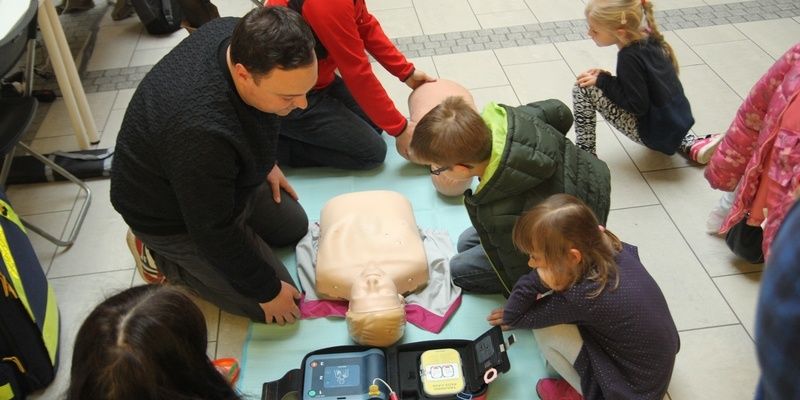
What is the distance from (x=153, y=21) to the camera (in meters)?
3.49

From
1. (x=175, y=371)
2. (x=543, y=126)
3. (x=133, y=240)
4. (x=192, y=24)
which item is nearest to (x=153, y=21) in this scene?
(x=192, y=24)

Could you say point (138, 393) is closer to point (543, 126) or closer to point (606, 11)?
point (543, 126)

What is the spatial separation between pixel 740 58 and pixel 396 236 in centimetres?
206

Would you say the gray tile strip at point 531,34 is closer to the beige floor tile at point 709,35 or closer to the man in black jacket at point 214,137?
the beige floor tile at point 709,35

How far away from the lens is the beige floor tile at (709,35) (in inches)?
124

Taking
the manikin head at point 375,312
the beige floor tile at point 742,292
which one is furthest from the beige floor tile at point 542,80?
the manikin head at point 375,312

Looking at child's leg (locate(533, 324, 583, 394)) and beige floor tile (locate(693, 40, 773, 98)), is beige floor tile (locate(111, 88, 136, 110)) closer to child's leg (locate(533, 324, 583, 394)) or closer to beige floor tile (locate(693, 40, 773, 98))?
child's leg (locate(533, 324, 583, 394))

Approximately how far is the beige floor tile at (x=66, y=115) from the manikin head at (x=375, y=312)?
66.9 inches

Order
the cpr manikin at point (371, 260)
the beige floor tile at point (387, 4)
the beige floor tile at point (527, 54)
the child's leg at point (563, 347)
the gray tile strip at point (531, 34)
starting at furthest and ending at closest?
the beige floor tile at point (387, 4), the gray tile strip at point (531, 34), the beige floor tile at point (527, 54), the cpr manikin at point (371, 260), the child's leg at point (563, 347)

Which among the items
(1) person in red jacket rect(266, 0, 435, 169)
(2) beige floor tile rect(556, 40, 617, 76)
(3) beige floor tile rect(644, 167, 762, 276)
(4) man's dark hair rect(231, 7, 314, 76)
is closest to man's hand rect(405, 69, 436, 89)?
(1) person in red jacket rect(266, 0, 435, 169)

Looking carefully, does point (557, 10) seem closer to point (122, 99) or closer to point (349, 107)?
point (349, 107)

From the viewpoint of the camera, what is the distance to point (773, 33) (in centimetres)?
318

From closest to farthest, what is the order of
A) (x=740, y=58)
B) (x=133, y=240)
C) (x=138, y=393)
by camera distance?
(x=138, y=393) < (x=133, y=240) < (x=740, y=58)

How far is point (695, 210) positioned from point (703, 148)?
0.93 feet
